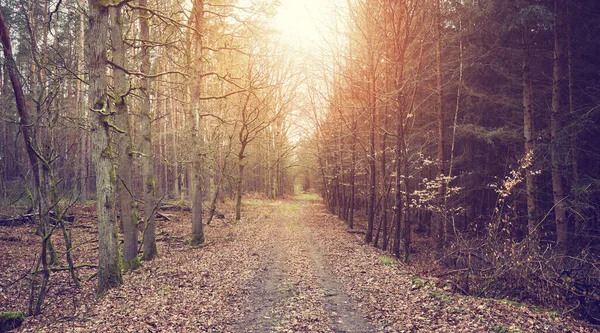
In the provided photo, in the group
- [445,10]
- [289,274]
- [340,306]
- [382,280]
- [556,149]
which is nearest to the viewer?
[340,306]

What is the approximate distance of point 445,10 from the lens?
16.9 meters

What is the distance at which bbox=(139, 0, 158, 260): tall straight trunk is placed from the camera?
439 inches

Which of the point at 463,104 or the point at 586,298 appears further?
the point at 463,104

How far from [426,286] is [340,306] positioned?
2.28 m

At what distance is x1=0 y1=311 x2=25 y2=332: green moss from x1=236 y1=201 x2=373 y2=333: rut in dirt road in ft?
14.4

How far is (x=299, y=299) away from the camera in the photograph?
7.87 meters

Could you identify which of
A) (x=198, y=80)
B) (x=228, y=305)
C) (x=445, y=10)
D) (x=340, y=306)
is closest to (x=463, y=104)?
(x=445, y=10)

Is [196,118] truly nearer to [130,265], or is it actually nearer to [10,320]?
[130,265]

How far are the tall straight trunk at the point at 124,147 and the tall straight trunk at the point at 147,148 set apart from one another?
0.75 metres

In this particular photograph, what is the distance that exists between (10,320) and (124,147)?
15.3 feet

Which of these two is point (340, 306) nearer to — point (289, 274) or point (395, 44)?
point (289, 274)

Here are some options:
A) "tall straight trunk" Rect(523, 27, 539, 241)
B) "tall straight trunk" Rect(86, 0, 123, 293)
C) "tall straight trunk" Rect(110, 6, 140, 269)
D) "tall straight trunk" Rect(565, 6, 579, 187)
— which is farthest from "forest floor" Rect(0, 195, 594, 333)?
"tall straight trunk" Rect(565, 6, 579, 187)

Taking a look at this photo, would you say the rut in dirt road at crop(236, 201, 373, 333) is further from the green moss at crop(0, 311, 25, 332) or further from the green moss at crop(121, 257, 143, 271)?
the green moss at crop(0, 311, 25, 332)

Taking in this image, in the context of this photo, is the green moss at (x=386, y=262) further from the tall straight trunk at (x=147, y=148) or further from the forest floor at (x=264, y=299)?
the tall straight trunk at (x=147, y=148)
